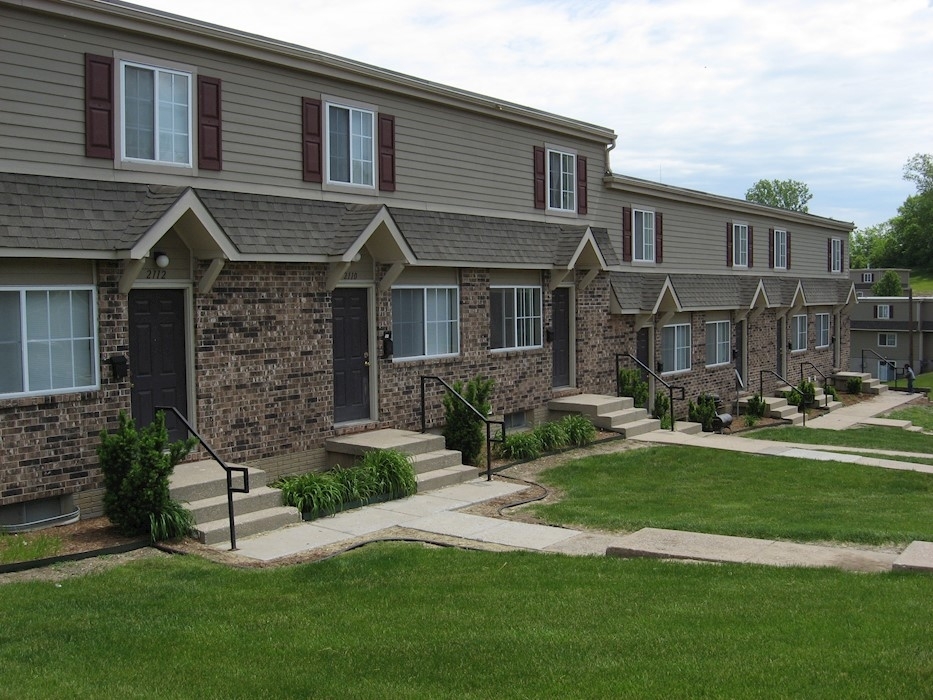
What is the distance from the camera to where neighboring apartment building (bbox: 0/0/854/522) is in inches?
400

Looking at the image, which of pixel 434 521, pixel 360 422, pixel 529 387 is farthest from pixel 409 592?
pixel 529 387

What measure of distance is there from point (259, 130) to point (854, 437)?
14846mm

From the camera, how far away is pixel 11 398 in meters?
9.77

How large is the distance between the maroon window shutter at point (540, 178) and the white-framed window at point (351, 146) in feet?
14.8

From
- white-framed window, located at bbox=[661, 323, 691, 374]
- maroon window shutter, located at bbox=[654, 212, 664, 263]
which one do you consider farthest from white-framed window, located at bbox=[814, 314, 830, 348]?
maroon window shutter, located at bbox=[654, 212, 664, 263]

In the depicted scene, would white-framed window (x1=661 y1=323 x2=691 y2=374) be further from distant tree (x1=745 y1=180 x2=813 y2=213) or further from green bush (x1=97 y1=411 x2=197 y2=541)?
distant tree (x1=745 y1=180 x2=813 y2=213)

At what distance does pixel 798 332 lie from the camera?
30.4m

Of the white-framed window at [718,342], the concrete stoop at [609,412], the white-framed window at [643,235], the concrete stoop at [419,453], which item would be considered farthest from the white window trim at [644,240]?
the concrete stoop at [419,453]

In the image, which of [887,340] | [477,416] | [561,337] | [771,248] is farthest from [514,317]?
[887,340]

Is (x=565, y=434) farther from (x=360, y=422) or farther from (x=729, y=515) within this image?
(x=729, y=515)

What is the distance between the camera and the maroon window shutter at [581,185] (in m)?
19.2

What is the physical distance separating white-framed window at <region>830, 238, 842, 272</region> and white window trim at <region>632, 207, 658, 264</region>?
1402cm

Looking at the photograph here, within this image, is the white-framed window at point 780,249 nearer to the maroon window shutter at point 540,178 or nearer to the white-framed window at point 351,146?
the maroon window shutter at point 540,178

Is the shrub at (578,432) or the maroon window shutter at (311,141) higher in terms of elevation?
Answer: the maroon window shutter at (311,141)
